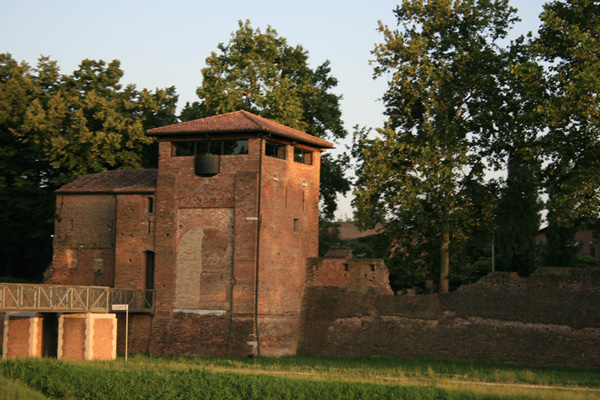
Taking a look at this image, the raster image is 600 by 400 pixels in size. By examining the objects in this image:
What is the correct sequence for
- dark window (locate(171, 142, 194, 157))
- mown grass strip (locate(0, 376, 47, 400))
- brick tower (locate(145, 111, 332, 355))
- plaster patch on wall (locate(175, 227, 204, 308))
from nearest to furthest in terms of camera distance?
mown grass strip (locate(0, 376, 47, 400)) < brick tower (locate(145, 111, 332, 355)) < plaster patch on wall (locate(175, 227, 204, 308)) < dark window (locate(171, 142, 194, 157))

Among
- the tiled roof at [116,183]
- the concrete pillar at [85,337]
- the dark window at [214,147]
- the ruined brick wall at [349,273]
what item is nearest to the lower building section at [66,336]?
the concrete pillar at [85,337]

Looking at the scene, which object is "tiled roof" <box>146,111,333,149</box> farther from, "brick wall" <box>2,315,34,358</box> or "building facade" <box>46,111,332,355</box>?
"brick wall" <box>2,315,34,358</box>

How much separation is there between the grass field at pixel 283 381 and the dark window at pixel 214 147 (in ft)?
28.7

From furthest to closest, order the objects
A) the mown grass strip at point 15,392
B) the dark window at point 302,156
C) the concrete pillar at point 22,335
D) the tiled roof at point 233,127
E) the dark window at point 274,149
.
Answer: the dark window at point 302,156
the dark window at point 274,149
the tiled roof at point 233,127
the concrete pillar at point 22,335
the mown grass strip at point 15,392

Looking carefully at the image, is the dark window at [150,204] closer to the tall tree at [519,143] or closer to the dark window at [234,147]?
the dark window at [234,147]

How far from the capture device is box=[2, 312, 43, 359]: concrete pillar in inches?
1346

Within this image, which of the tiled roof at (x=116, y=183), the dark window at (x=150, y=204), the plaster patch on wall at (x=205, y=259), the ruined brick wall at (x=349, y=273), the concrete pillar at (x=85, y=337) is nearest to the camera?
the concrete pillar at (x=85, y=337)

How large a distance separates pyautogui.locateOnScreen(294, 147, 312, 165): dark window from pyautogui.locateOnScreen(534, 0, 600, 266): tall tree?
9.68 m

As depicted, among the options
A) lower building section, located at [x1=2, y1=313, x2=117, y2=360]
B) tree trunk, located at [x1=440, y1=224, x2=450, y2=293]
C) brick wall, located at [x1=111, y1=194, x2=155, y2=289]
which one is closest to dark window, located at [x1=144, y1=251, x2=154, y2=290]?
brick wall, located at [x1=111, y1=194, x2=155, y2=289]

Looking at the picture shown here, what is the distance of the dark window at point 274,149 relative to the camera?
1443 inches

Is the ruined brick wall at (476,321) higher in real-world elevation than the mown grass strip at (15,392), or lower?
higher

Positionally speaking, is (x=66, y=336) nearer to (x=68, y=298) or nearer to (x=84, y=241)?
(x=68, y=298)

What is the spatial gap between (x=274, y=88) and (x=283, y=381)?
2204cm

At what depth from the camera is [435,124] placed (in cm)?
3950
